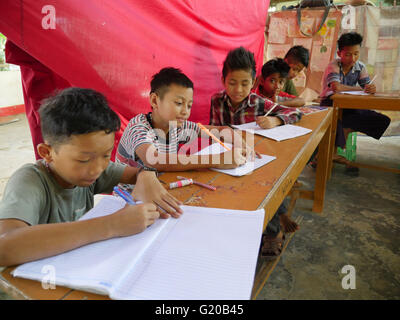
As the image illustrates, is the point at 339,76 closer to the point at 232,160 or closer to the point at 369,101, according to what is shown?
the point at 369,101

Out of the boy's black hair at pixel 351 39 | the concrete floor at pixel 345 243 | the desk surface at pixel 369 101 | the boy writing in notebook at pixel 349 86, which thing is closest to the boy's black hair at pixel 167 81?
the concrete floor at pixel 345 243

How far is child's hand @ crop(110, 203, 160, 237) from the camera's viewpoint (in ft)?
1.94

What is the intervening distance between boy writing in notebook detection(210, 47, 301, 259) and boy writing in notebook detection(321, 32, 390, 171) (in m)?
1.32

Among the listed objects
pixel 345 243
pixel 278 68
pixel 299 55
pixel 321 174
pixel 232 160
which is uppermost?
pixel 299 55

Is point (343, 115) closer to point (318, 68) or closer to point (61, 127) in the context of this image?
point (318, 68)

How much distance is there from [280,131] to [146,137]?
2.27 feet

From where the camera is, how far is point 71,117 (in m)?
0.74

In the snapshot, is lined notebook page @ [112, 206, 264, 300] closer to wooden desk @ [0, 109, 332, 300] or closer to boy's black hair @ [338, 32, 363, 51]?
wooden desk @ [0, 109, 332, 300]

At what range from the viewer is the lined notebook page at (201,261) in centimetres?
46

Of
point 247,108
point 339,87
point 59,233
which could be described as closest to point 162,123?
point 247,108

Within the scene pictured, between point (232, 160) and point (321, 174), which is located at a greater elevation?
point (232, 160)

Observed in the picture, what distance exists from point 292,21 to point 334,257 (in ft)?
13.4
